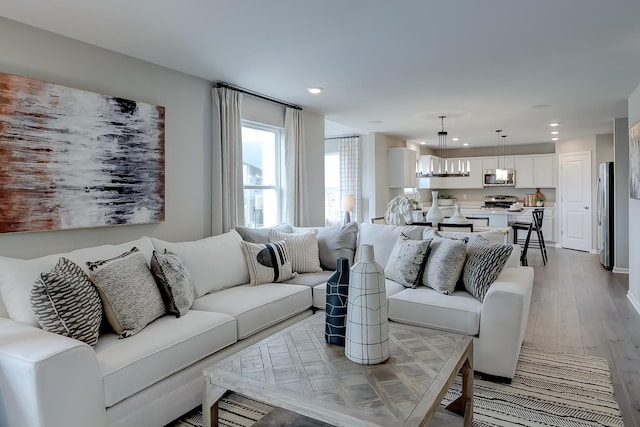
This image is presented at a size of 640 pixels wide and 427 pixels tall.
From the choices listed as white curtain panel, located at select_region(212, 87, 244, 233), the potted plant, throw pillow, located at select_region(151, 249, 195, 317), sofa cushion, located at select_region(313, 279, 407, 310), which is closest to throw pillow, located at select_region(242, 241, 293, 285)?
sofa cushion, located at select_region(313, 279, 407, 310)

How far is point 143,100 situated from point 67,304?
200cm

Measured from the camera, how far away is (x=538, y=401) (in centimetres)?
246

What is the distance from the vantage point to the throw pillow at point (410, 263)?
330 cm

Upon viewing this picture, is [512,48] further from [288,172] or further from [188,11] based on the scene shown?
[288,172]

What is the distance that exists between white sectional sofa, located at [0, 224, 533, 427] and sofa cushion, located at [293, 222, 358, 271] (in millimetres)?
235

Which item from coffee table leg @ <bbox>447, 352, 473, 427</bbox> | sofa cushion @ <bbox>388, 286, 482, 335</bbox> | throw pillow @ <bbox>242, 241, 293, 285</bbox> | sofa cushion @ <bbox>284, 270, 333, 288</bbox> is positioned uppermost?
throw pillow @ <bbox>242, 241, 293, 285</bbox>

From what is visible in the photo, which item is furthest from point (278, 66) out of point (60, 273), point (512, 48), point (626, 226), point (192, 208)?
point (626, 226)

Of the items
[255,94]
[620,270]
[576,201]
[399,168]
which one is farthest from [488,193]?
[255,94]

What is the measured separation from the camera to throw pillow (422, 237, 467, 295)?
311 centimetres

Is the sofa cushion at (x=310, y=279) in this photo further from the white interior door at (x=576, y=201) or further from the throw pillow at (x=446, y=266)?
the white interior door at (x=576, y=201)

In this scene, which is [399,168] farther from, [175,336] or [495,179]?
[175,336]

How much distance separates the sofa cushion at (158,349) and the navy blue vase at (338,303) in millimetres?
813

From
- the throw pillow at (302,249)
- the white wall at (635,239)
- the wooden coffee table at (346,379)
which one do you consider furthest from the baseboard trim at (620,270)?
the wooden coffee table at (346,379)

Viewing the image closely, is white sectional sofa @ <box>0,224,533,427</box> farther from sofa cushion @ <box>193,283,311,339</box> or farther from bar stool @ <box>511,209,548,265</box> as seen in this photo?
bar stool @ <box>511,209,548,265</box>
